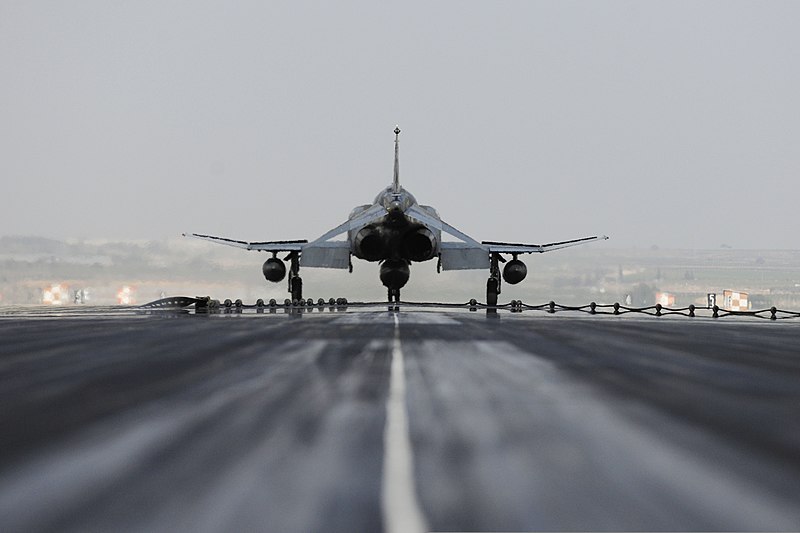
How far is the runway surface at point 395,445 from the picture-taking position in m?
3.30

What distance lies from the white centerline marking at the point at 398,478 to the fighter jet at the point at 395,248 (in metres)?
22.2

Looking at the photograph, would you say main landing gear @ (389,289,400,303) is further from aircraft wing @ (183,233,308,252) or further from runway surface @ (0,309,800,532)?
runway surface @ (0,309,800,532)

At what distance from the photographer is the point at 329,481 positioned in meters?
3.86

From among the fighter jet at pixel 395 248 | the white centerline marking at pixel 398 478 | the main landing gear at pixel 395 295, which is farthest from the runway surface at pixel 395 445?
the main landing gear at pixel 395 295

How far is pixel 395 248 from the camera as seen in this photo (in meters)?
30.8

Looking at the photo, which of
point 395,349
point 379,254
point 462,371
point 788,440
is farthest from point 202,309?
point 788,440

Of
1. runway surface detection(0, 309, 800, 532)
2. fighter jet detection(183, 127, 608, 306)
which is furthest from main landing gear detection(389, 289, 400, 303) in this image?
runway surface detection(0, 309, 800, 532)

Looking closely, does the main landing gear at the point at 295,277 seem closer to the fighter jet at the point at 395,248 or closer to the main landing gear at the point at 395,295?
the fighter jet at the point at 395,248

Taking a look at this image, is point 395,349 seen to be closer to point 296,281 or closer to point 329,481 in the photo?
point 329,481

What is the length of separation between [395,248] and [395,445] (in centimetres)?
2604

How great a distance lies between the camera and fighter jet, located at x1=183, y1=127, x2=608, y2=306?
96.3ft

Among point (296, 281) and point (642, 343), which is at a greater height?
point (296, 281)

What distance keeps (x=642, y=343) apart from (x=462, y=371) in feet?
21.6

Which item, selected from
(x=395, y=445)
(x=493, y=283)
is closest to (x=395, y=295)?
(x=493, y=283)
